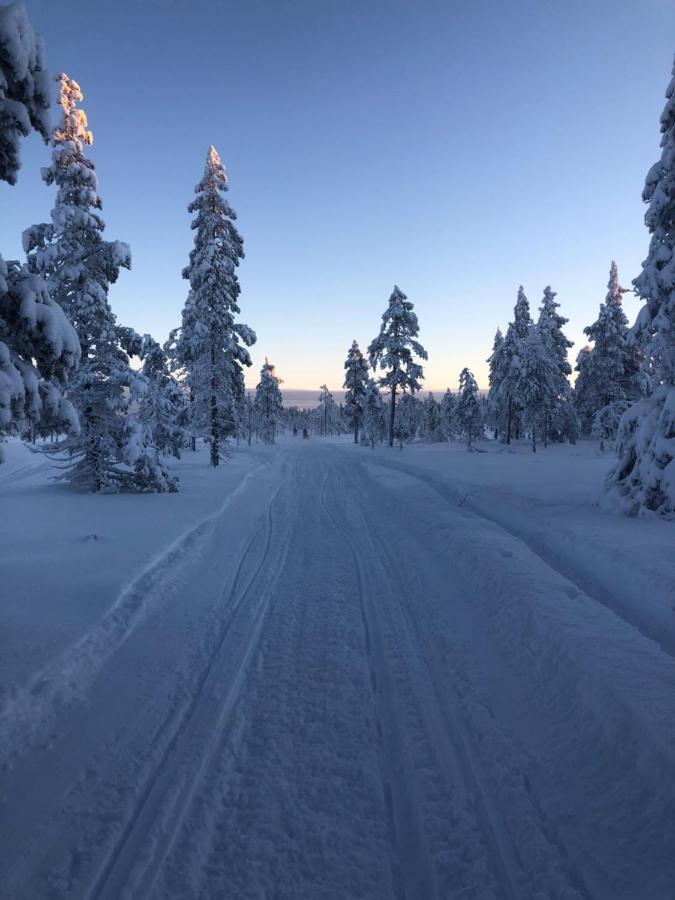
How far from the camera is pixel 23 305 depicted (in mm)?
5168

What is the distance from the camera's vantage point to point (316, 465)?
27.7 m

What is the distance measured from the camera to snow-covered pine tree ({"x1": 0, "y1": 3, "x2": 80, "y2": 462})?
195 inches

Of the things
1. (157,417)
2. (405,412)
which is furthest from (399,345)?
(157,417)

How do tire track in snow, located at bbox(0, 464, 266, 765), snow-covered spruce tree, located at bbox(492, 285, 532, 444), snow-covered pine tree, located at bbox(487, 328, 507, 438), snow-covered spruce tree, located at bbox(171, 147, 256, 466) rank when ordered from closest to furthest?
tire track in snow, located at bbox(0, 464, 266, 765), snow-covered spruce tree, located at bbox(171, 147, 256, 466), snow-covered spruce tree, located at bbox(492, 285, 532, 444), snow-covered pine tree, located at bbox(487, 328, 507, 438)

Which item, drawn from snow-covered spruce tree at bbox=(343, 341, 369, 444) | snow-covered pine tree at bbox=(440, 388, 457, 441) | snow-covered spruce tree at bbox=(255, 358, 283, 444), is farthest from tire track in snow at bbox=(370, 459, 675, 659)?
snow-covered pine tree at bbox=(440, 388, 457, 441)

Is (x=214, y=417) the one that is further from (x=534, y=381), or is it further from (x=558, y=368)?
(x=558, y=368)

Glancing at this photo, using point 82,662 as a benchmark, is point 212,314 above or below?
above

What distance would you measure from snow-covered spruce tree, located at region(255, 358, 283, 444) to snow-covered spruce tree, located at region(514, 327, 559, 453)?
33.2m

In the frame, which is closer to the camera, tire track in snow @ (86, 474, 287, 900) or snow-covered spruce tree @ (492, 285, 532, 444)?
tire track in snow @ (86, 474, 287, 900)

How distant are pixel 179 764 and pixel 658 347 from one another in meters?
13.7

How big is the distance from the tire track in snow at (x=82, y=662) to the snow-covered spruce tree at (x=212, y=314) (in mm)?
16357

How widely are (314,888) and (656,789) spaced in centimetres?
267

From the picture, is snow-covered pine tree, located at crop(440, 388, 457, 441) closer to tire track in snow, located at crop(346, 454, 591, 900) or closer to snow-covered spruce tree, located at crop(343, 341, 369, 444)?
snow-covered spruce tree, located at crop(343, 341, 369, 444)

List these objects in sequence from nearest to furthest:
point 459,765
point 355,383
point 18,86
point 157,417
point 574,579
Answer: point 459,765 → point 18,86 → point 574,579 → point 157,417 → point 355,383
